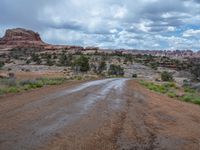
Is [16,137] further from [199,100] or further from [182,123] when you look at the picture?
[199,100]

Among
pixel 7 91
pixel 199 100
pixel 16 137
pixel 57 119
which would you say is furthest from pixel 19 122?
pixel 199 100

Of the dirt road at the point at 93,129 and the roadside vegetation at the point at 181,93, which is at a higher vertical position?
the dirt road at the point at 93,129

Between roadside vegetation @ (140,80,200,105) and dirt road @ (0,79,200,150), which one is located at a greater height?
dirt road @ (0,79,200,150)

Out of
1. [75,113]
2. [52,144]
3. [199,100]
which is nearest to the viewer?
[52,144]

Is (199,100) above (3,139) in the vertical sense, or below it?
below

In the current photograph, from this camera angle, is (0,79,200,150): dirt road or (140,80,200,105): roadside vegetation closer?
(0,79,200,150): dirt road

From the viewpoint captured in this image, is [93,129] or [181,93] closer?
[93,129]

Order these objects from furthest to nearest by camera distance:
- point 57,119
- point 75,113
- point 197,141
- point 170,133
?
point 75,113 < point 57,119 < point 170,133 < point 197,141

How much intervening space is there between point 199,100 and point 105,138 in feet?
48.8

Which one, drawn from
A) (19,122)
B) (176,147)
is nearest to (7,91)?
(19,122)

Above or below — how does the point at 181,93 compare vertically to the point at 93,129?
below

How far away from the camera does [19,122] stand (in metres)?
11.2

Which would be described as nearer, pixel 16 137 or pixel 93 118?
pixel 16 137

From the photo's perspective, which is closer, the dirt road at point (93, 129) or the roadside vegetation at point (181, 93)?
the dirt road at point (93, 129)
